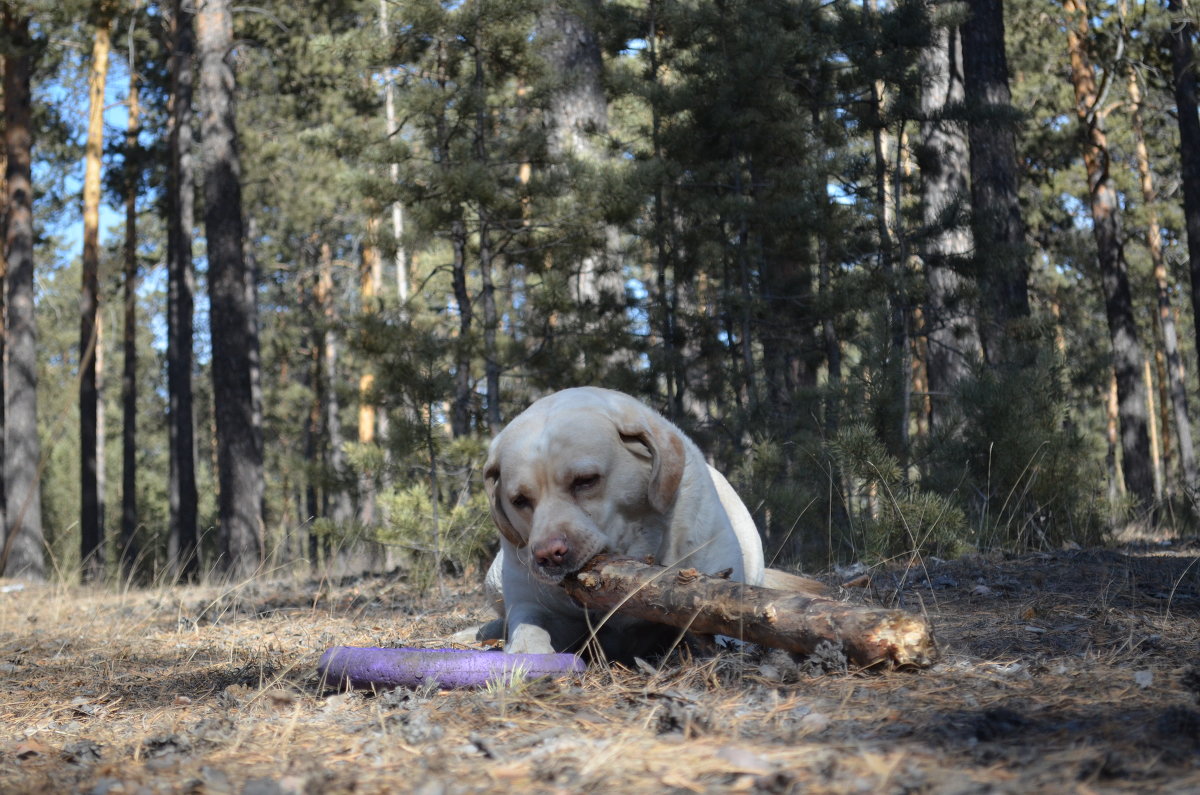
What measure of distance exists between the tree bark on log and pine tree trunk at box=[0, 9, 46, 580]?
1410 centimetres

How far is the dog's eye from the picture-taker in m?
3.41

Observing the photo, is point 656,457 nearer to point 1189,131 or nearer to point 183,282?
point 1189,131

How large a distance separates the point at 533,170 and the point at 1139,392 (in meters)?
11.6

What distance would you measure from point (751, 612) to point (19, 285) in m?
15.4

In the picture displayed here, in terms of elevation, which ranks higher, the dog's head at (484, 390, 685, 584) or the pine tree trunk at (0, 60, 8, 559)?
the pine tree trunk at (0, 60, 8, 559)

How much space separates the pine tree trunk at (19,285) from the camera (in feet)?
49.5

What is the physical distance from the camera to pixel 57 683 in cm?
420

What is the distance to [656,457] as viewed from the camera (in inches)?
140

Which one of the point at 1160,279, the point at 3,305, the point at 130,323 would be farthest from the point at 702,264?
the point at 1160,279

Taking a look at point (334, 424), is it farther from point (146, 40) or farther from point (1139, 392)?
point (1139, 392)

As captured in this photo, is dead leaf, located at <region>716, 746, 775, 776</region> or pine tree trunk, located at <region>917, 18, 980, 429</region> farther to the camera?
pine tree trunk, located at <region>917, 18, 980, 429</region>

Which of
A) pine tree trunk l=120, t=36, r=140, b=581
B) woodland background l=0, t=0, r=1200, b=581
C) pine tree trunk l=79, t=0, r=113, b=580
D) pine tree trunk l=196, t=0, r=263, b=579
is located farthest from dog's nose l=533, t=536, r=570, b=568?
pine tree trunk l=120, t=36, r=140, b=581

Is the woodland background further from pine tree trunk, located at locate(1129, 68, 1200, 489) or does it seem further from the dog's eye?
pine tree trunk, located at locate(1129, 68, 1200, 489)

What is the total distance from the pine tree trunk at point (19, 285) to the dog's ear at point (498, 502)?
44.4ft
